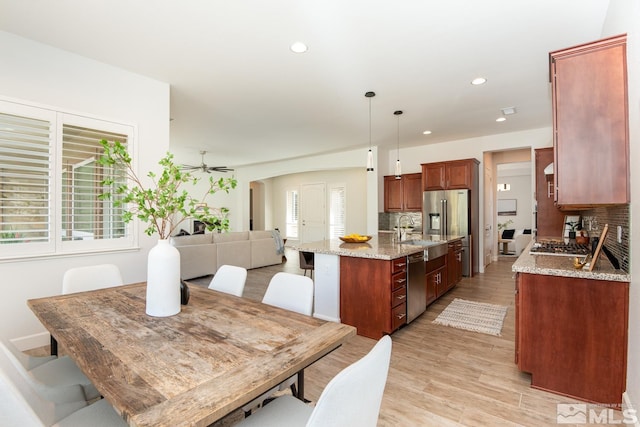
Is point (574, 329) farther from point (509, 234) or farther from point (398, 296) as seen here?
point (509, 234)

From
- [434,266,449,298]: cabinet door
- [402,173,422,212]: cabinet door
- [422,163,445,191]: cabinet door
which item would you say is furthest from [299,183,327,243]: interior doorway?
[434,266,449,298]: cabinet door

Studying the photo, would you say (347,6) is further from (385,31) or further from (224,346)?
(224,346)

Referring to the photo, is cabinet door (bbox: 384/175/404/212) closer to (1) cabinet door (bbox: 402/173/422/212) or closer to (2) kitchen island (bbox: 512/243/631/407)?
(1) cabinet door (bbox: 402/173/422/212)

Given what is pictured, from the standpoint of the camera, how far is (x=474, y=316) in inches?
140

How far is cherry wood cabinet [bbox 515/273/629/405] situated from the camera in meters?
1.86

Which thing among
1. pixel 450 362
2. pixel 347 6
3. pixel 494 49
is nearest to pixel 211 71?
pixel 347 6

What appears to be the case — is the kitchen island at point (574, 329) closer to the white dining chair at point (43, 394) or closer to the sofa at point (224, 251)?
the white dining chair at point (43, 394)

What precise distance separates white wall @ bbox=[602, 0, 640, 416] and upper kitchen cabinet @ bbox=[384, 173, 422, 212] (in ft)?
15.8

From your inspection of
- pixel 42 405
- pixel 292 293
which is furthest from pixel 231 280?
pixel 42 405

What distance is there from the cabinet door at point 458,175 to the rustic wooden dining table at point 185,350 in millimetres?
5187

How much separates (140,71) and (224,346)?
329 centimetres

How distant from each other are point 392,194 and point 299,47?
15.4ft

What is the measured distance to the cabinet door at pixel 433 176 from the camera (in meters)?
6.02

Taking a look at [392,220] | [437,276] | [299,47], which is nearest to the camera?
[299,47]
